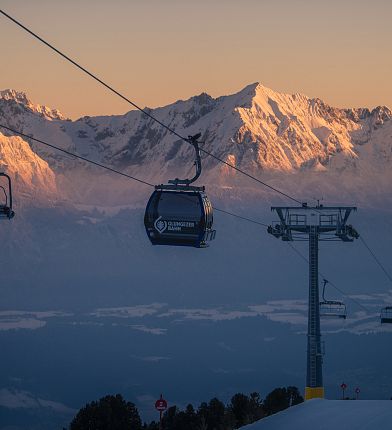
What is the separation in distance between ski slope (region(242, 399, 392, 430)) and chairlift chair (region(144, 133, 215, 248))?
876cm

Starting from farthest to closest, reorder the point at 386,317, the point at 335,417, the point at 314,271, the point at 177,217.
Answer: the point at 386,317 → the point at 314,271 → the point at 177,217 → the point at 335,417

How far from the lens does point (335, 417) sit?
65312 mm

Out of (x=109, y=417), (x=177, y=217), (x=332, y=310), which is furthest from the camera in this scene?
(x=109, y=417)

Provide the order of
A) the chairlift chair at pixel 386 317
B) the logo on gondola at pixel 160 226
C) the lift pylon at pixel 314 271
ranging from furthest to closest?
the chairlift chair at pixel 386 317 < the lift pylon at pixel 314 271 < the logo on gondola at pixel 160 226

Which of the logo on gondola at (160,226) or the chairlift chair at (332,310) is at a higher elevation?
the logo on gondola at (160,226)

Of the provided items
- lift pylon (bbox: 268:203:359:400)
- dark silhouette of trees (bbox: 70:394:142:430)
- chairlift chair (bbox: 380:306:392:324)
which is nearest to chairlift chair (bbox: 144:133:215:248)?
lift pylon (bbox: 268:203:359:400)

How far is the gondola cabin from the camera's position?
7394cm

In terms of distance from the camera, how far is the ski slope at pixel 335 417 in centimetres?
6231

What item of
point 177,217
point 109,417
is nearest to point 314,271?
→ point 177,217

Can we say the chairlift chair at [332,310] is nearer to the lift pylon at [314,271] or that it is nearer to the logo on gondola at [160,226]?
the lift pylon at [314,271]

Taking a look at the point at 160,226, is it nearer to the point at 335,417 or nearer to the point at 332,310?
the point at 335,417

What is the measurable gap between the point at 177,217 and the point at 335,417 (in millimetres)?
13216

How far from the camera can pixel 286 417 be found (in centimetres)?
6706

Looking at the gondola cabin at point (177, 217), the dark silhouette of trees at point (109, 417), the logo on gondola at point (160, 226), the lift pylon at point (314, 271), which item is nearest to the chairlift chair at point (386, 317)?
the lift pylon at point (314, 271)
